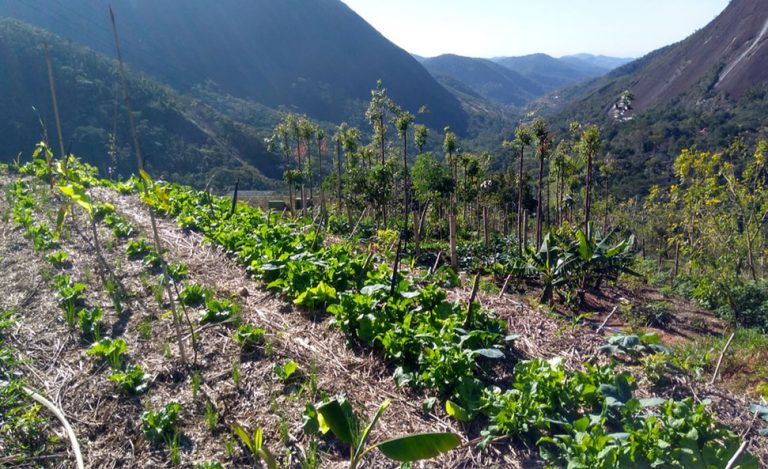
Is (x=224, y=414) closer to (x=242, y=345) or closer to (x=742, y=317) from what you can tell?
(x=242, y=345)

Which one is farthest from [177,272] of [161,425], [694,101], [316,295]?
[694,101]

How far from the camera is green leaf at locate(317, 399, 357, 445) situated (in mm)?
2625

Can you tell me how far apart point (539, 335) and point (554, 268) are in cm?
305

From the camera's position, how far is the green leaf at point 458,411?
9.30 feet

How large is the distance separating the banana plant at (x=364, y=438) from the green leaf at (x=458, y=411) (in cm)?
43

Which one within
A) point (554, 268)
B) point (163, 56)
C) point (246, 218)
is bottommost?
point (554, 268)

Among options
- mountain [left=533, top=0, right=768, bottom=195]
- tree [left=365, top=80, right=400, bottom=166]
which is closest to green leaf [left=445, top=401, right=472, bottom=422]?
tree [left=365, top=80, right=400, bottom=166]

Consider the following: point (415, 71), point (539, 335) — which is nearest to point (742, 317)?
point (539, 335)

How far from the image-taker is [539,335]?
4199 millimetres

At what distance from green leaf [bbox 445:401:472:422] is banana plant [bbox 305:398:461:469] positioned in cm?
43

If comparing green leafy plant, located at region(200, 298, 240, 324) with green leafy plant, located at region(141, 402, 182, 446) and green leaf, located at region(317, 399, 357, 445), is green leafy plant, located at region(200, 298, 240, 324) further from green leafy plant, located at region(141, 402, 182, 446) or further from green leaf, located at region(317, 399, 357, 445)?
green leaf, located at region(317, 399, 357, 445)

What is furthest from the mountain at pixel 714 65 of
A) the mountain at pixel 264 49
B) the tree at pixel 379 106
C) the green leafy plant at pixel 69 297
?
the green leafy plant at pixel 69 297

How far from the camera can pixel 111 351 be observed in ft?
11.2

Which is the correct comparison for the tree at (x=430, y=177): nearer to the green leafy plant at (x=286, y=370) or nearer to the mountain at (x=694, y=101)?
the green leafy plant at (x=286, y=370)
